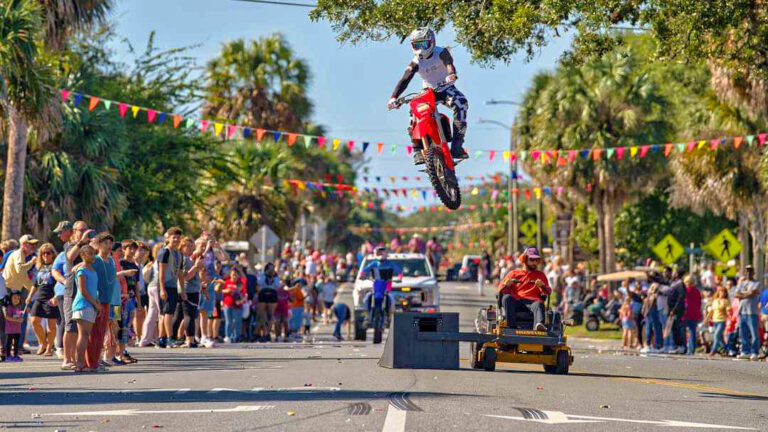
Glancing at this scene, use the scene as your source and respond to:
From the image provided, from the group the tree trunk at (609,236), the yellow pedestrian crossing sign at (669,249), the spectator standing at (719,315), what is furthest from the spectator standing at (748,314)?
Answer: the tree trunk at (609,236)

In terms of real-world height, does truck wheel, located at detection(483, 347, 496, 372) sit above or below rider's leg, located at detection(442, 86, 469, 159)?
below

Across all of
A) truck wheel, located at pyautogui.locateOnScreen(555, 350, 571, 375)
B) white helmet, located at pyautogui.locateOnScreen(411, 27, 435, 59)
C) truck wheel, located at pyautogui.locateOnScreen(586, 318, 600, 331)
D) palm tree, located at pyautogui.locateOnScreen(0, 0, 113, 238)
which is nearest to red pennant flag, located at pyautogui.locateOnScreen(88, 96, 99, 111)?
palm tree, located at pyautogui.locateOnScreen(0, 0, 113, 238)

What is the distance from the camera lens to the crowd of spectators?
55.8 feet

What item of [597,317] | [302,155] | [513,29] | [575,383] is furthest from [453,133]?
[302,155]

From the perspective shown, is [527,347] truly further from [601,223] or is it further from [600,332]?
[601,223]

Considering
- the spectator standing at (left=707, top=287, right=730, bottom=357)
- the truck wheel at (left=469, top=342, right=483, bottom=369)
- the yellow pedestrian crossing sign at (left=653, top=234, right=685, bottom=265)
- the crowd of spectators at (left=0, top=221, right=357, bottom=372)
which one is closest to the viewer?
the crowd of spectators at (left=0, top=221, right=357, bottom=372)

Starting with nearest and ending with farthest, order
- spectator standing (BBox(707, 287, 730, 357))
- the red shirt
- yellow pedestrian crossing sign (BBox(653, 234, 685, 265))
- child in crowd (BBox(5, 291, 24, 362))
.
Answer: the red shirt
child in crowd (BBox(5, 291, 24, 362))
spectator standing (BBox(707, 287, 730, 357))
yellow pedestrian crossing sign (BBox(653, 234, 685, 265))

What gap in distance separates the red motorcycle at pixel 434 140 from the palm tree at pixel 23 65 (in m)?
11.1

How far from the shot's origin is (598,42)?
20.5 m

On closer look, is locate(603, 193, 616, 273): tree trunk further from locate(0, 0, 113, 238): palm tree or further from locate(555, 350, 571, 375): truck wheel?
locate(555, 350, 571, 375): truck wheel

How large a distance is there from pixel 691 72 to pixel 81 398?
49.1 m

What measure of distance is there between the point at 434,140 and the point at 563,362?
359 centimetres

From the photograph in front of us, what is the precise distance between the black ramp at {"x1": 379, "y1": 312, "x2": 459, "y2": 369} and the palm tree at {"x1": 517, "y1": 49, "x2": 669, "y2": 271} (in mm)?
28070

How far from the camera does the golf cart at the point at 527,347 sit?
58.1 feet
